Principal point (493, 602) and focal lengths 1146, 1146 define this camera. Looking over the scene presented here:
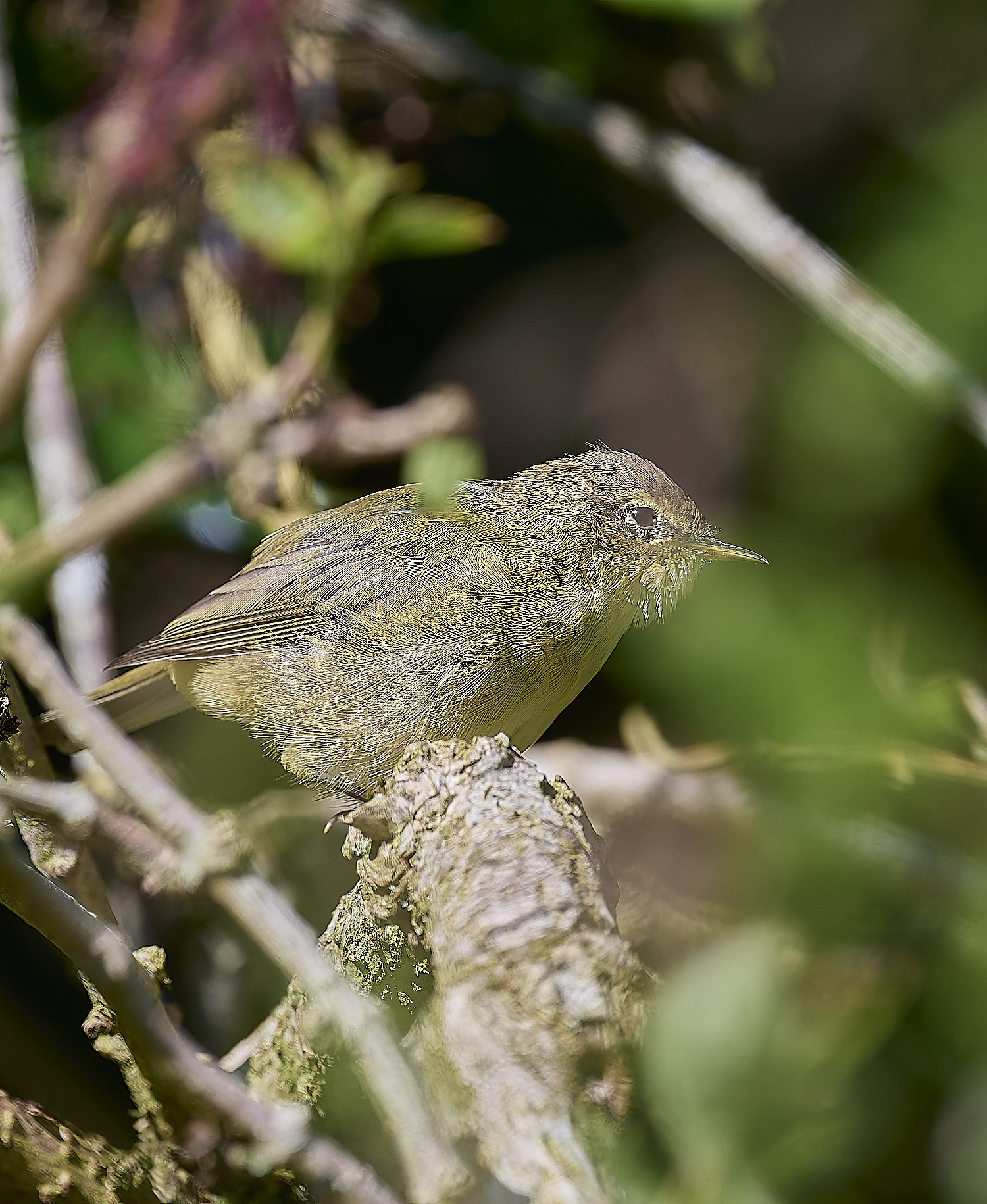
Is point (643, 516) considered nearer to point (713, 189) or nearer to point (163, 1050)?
point (713, 189)

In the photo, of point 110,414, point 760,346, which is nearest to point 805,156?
point 760,346

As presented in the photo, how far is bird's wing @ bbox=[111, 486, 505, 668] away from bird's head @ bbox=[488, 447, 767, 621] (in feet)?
0.98

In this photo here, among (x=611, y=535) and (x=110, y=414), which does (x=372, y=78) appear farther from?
(x=611, y=535)

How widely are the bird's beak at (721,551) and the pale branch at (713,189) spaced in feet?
2.27

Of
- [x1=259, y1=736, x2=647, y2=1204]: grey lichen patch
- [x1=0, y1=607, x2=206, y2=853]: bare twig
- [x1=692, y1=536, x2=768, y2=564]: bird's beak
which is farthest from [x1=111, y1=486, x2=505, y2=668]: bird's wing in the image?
[x1=259, y1=736, x2=647, y2=1204]: grey lichen patch

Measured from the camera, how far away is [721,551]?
3531mm

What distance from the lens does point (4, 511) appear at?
4.13 metres

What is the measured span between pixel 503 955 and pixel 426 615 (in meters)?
1.76

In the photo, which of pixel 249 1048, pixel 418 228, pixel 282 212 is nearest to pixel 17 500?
pixel 282 212

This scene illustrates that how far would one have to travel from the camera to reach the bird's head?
12.3ft

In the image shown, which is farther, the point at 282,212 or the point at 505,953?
the point at 282,212

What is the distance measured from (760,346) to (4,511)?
2974 mm

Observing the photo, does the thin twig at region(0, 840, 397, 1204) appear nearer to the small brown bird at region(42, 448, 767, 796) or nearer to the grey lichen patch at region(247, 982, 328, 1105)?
the grey lichen patch at region(247, 982, 328, 1105)

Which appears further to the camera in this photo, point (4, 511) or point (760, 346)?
point (760, 346)
